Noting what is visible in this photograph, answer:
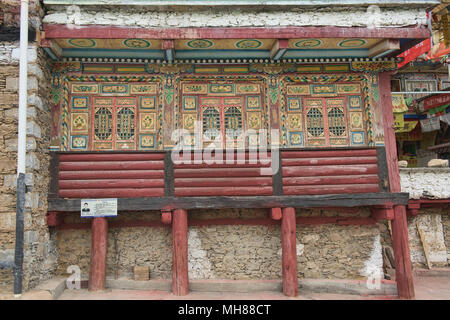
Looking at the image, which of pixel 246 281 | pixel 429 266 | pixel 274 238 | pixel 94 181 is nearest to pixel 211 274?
pixel 246 281

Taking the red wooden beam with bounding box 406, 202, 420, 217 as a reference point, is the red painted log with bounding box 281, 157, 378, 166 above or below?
above

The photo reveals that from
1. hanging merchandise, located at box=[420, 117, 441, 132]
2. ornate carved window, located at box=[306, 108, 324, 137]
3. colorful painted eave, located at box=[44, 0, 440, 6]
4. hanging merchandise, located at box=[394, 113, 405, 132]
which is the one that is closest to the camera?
colorful painted eave, located at box=[44, 0, 440, 6]

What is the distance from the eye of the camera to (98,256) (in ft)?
23.3

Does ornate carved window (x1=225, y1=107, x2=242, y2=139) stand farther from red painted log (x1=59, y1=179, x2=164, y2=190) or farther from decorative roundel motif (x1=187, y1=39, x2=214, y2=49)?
red painted log (x1=59, y1=179, x2=164, y2=190)

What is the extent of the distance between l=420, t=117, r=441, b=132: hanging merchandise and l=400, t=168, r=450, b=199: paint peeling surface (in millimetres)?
4939

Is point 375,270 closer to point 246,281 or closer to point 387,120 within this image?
point 246,281

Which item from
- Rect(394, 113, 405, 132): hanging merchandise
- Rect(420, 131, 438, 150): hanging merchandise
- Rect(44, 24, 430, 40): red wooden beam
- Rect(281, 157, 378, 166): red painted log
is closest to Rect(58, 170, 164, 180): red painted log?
Rect(44, 24, 430, 40): red wooden beam

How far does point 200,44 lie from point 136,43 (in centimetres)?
136

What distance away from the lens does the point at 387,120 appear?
7.79 meters

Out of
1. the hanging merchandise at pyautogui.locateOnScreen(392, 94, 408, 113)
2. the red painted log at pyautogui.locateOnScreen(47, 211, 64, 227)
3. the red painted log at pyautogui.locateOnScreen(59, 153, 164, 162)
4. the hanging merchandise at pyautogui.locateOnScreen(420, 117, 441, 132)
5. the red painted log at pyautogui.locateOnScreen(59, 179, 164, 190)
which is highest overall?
the hanging merchandise at pyautogui.locateOnScreen(392, 94, 408, 113)

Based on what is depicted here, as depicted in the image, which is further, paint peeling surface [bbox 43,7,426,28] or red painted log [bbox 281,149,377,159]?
red painted log [bbox 281,149,377,159]

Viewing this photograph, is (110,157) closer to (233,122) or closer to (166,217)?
(166,217)

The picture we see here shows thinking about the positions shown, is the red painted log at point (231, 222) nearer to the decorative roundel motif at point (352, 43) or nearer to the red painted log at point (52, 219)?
the red painted log at point (52, 219)

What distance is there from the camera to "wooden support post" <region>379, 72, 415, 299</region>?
7.23m
